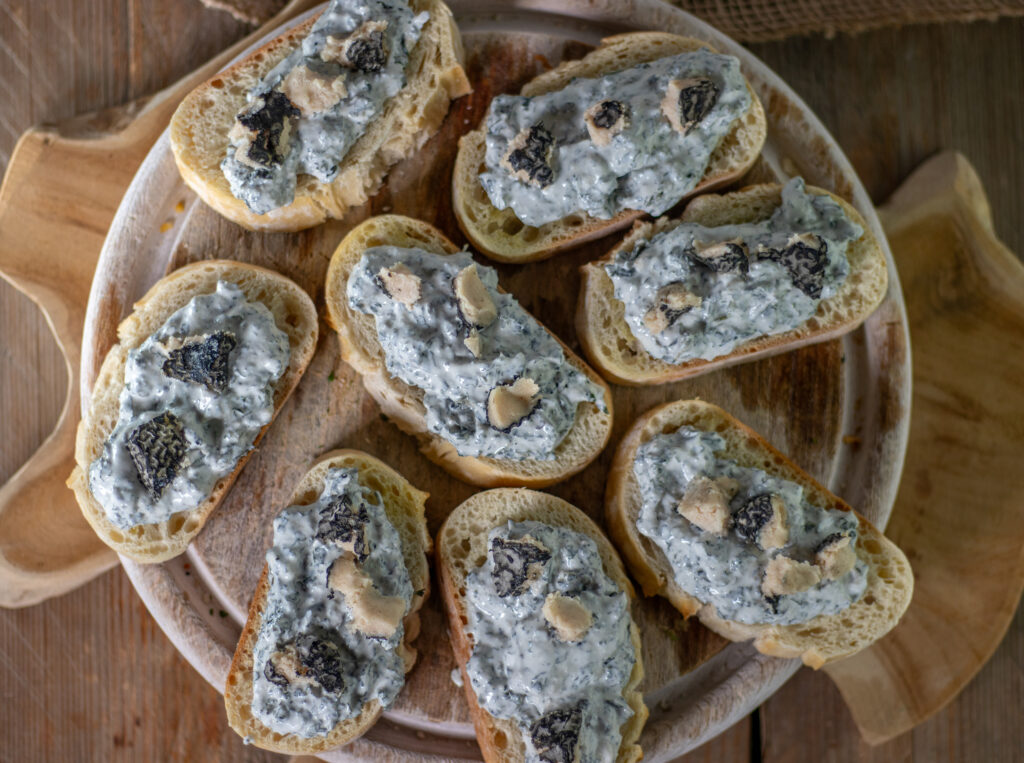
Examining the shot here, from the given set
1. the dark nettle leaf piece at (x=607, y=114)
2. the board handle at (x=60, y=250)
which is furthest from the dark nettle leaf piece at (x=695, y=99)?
the board handle at (x=60, y=250)

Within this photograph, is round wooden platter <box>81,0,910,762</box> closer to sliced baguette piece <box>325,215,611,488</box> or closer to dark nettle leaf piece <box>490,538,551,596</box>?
sliced baguette piece <box>325,215,611,488</box>

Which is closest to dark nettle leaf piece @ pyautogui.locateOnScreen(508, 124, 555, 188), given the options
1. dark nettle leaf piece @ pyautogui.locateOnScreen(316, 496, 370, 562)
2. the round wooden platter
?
the round wooden platter

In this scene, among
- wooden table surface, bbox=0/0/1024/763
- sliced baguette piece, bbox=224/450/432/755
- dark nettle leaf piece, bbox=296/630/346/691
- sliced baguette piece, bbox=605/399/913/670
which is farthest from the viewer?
wooden table surface, bbox=0/0/1024/763

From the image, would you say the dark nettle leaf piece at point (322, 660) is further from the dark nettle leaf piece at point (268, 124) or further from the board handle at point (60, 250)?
the dark nettle leaf piece at point (268, 124)

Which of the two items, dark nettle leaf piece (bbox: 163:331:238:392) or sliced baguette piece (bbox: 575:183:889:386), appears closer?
dark nettle leaf piece (bbox: 163:331:238:392)

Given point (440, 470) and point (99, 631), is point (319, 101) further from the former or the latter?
point (99, 631)
